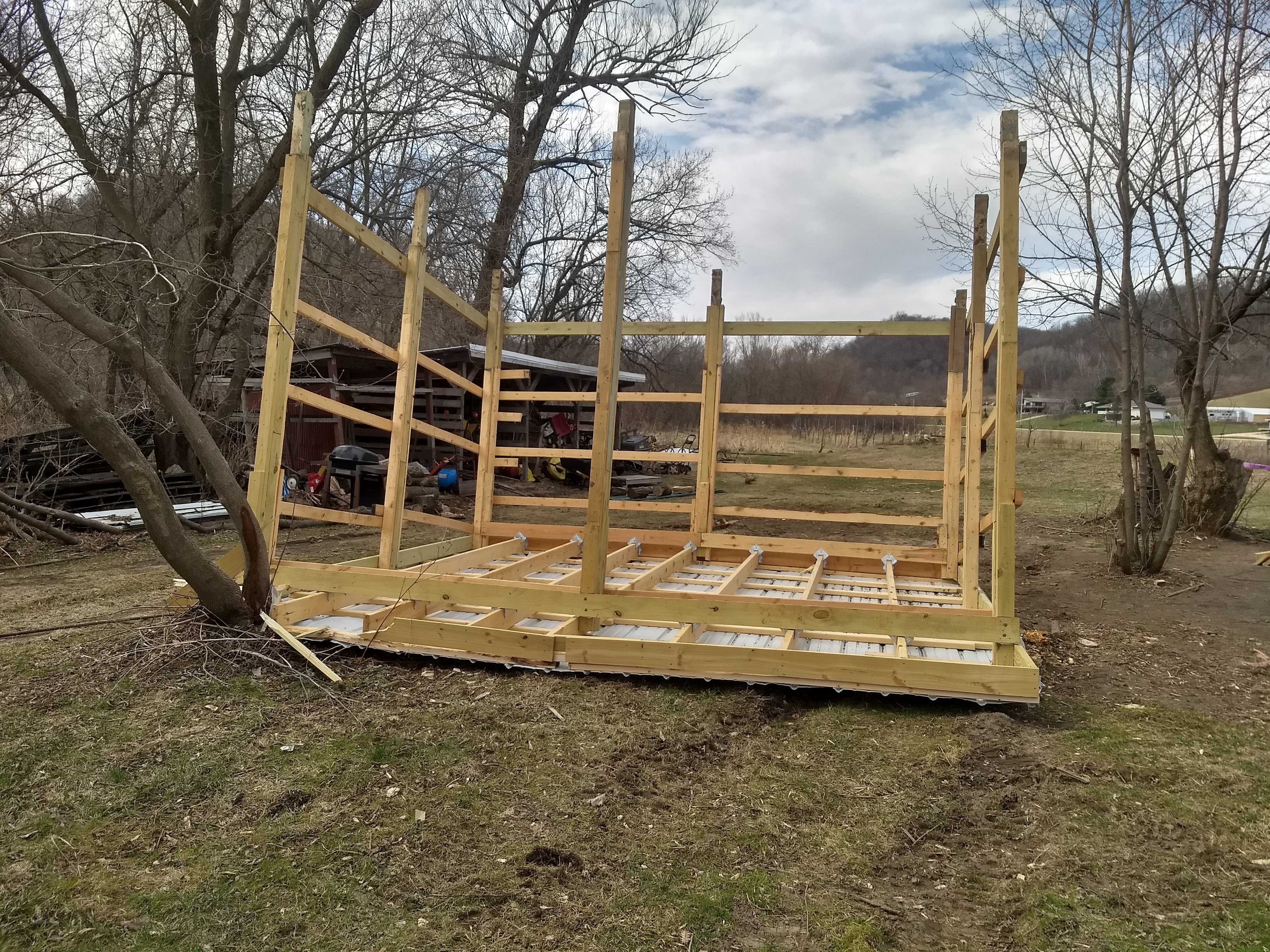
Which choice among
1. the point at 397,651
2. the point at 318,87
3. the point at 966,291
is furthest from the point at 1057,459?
the point at 397,651

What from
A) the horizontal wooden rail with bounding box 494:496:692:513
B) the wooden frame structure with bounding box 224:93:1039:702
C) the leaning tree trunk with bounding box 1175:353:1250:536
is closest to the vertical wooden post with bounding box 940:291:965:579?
the wooden frame structure with bounding box 224:93:1039:702

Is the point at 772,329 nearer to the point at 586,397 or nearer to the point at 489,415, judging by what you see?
the point at 586,397

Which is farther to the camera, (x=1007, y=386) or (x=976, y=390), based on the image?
(x=976, y=390)

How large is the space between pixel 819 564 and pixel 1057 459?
16470mm

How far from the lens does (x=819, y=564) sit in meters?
6.06

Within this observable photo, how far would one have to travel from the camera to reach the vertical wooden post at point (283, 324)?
156 inches

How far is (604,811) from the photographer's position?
7.95ft

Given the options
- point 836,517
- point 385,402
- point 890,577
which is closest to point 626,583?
point 836,517

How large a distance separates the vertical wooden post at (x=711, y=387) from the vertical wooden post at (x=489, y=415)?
166 cm

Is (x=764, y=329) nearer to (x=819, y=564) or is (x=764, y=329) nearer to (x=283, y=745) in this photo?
(x=819, y=564)

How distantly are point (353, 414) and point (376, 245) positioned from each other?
1.04 metres

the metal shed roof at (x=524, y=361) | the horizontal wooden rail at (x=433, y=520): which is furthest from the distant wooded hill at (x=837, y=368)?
the horizontal wooden rail at (x=433, y=520)

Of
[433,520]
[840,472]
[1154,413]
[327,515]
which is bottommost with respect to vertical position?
[433,520]

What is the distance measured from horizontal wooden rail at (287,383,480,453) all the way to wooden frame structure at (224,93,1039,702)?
3cm
